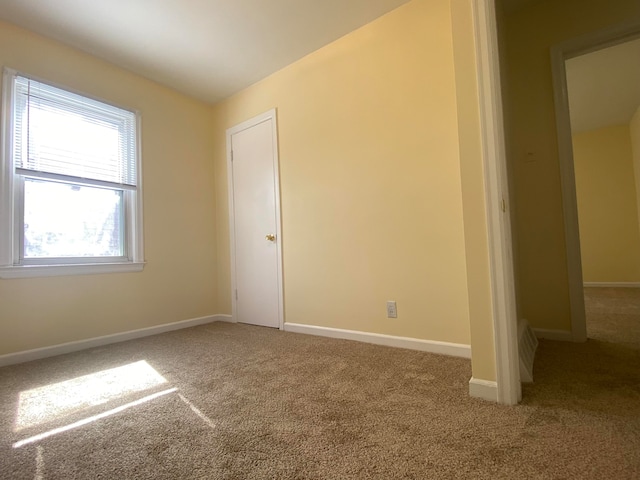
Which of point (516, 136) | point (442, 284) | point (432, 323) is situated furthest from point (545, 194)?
point (432, 323)

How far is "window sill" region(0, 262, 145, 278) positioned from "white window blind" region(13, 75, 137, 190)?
0.71 metres

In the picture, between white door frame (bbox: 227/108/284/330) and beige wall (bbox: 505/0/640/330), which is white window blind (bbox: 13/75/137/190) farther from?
beige wall (bbox: 505/0/640/330)

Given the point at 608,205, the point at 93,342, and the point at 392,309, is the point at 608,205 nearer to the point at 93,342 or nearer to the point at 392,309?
the point at 392,309

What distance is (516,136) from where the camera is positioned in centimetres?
254

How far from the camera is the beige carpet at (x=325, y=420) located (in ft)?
3.28

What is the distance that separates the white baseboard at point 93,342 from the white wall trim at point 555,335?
2940mm

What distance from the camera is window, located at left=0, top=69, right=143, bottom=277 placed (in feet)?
7.62

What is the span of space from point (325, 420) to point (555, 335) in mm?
2054

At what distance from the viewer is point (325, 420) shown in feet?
4.20

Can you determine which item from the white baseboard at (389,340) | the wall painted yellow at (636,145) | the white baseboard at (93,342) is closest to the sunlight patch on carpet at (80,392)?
the white baseboard at (93,342)

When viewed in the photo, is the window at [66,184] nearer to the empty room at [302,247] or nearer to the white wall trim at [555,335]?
the empty room at [302,247]

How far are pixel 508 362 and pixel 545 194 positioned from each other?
1699 millimetres

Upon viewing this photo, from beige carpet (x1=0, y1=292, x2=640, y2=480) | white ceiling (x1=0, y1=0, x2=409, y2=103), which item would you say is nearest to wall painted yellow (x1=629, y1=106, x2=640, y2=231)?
beige carpet (x1=0, y1=292, x2=640, y2=480)

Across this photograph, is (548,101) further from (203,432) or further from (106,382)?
(106,382)
